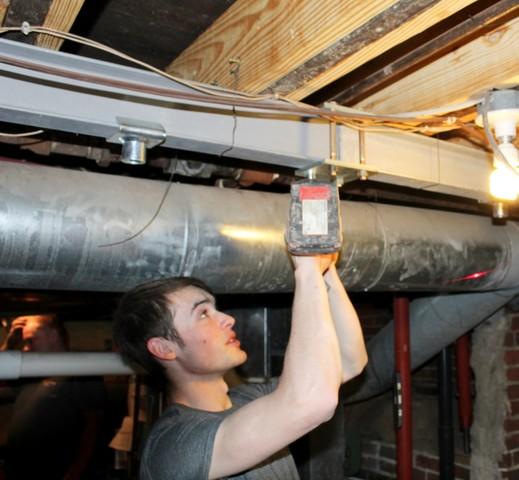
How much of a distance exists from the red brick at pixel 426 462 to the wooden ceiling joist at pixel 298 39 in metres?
2.30

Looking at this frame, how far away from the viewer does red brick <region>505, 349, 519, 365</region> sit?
249 cm

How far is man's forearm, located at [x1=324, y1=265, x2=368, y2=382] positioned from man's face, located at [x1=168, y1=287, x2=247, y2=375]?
0.84 ft

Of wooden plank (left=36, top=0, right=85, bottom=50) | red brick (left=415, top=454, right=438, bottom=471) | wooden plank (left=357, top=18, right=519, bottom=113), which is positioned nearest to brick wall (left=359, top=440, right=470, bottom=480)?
red brick (left=415, top=454, right=438, bottom=471)

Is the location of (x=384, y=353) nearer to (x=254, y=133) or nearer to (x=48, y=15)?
(x=254, y=133)

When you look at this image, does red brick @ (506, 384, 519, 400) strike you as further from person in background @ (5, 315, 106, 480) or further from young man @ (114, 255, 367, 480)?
person in background @ (5, 315, 106, 480)

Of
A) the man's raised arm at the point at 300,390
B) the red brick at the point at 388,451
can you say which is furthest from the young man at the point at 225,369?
the red brick at the point at 388,451

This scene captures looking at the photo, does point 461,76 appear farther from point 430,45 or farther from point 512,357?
point 512,357

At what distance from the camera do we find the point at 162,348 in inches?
54.2

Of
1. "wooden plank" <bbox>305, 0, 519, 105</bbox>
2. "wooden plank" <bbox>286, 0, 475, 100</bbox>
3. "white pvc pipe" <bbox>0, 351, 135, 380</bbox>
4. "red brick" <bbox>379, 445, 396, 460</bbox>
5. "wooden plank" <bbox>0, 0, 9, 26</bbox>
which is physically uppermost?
"wooden plank" <bbox>305, 0, 519, 105</bbox>

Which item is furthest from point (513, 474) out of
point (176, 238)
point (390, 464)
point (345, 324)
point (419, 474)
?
point (176, 238)

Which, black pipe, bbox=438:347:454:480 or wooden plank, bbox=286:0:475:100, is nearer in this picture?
wooden plank, bbox=286:0:475:100

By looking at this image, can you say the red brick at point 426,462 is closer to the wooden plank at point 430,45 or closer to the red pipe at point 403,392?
the red pipe at point 403,392

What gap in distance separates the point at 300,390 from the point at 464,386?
1997 mm

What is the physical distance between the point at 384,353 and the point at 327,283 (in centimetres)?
150
